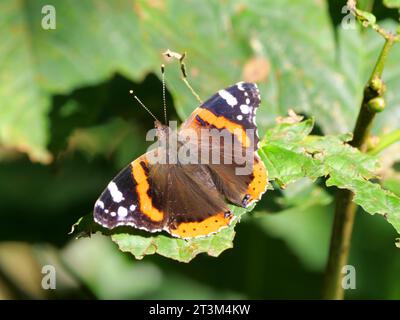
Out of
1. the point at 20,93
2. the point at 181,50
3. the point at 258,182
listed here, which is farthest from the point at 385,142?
the point at 20,93

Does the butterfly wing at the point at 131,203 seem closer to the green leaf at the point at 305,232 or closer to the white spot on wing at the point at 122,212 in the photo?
the white spot on wing at the point at 122,212

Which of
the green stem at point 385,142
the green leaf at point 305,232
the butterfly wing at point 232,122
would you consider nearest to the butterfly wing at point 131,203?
the butterfly wing at point 232,122

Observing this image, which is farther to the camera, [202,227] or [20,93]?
[20,93]

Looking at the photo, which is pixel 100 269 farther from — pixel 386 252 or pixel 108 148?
pixel 386 252

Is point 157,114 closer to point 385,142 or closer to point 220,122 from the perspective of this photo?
point 220,122

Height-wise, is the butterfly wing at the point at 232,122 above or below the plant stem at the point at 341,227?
above

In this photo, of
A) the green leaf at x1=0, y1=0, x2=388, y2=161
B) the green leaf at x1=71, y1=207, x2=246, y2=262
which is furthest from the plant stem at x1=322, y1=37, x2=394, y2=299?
the green leaf at x1=0, y1=0, x2=388, y2=161
